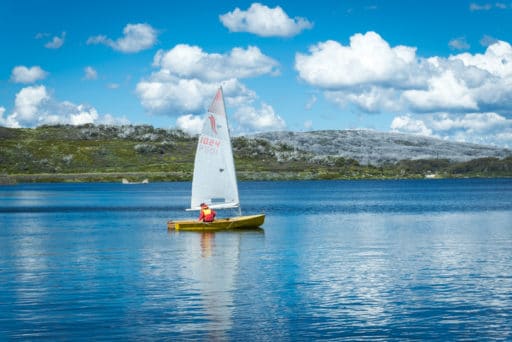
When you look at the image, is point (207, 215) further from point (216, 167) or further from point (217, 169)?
point (216, 167)

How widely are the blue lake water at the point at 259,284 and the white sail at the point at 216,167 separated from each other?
4925 millimetres

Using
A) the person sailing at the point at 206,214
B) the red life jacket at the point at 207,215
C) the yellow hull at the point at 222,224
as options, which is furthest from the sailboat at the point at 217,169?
the red life jacket at the point at 207,215

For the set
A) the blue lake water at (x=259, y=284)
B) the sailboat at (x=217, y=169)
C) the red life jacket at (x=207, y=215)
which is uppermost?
the sailboat at (x=217, y=169)

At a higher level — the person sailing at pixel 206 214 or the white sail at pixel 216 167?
the white sail at pixel 216 167

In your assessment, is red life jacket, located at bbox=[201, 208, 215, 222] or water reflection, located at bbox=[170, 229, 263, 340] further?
red life jacket, located at bbox=[201, 208, 215, 222]

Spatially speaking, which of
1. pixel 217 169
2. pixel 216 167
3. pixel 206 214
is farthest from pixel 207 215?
pixel 216 167

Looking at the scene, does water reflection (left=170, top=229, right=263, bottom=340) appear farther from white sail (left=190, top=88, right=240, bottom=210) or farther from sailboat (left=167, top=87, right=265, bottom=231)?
white sail (left=190, top=88, right=240, bottom=210)

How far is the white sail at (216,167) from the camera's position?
8125 centimetres

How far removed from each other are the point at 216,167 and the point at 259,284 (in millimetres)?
38692

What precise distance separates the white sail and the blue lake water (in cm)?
493

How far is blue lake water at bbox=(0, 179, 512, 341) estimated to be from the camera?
32.5m

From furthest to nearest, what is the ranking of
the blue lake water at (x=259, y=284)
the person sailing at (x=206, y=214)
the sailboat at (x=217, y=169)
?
Result: the sailboat at (x=217, y=169), the person sailing at (x=206, y=214), the blue lake water at (x=259, y=284)

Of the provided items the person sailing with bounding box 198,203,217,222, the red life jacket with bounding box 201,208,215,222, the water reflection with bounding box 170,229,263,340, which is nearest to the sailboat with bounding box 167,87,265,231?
the person sailing with bounding box 198,203,217,222

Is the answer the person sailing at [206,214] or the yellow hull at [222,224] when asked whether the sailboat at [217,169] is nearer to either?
the yellow hull at [222,224]
